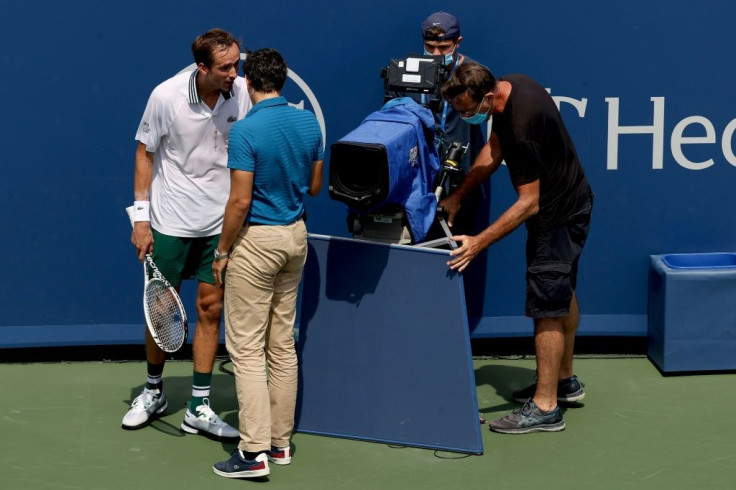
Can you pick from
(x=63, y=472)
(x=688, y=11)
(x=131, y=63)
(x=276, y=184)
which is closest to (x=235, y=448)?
(x=63, y=472)

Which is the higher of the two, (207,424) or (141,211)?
(141,211)

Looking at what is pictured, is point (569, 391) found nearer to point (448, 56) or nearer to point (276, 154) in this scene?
point (448, 56)

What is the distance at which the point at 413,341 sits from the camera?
5.70 m

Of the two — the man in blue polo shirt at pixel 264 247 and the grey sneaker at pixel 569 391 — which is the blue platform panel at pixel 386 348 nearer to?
the man in blue polo shirt at pixel 264 247

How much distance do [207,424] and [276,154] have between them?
4.70 feet

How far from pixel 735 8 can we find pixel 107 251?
362 cm

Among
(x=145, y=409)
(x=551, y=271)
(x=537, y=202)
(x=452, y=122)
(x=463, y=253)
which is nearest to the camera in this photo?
(x=463, y=253)

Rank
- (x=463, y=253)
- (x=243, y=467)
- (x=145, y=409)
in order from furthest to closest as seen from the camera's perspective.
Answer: (x=145, y=409)
(x=463, y=253)
(x=243, y=467)

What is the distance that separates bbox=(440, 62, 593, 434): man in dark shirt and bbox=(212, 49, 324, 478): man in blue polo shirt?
731mm

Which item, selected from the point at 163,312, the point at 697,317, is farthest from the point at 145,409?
the point at 697,317

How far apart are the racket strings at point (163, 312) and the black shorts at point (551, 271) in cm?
166

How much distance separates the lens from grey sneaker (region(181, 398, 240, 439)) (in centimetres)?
587

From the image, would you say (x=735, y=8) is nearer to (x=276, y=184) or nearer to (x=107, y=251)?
(x=276, y=184)

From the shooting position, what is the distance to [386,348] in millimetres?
5754
